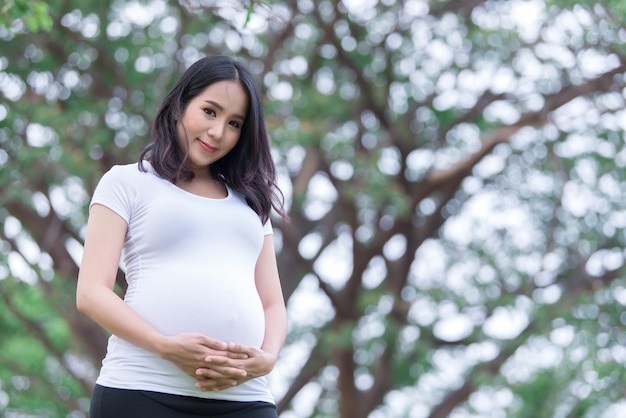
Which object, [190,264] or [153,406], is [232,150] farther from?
[153,406]

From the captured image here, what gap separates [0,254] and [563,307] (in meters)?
4.27

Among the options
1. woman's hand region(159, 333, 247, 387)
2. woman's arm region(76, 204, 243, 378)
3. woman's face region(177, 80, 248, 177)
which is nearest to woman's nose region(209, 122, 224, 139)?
woman's face region(177, 80, 248, 177)

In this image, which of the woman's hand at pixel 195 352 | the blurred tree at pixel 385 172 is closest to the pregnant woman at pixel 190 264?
the woman's hand at pixel 195 352

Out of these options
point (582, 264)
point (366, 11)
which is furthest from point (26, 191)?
point (582, 264)

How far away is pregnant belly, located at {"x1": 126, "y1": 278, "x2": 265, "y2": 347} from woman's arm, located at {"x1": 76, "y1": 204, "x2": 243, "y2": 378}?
0.17ft

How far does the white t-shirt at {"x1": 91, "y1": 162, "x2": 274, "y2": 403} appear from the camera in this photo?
2533mm

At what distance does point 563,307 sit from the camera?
9297 millimetres

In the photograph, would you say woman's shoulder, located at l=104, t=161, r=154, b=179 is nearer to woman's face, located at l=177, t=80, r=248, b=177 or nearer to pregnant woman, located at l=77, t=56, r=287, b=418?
pregnant woman, located at l=77, t=56, r=287, b=418

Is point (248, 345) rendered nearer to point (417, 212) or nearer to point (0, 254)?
point (0, 254)

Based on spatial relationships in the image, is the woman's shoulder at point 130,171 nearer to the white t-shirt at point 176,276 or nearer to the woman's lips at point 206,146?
the white t-shirt at point 176,276

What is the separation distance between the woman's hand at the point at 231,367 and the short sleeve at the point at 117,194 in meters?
0.37

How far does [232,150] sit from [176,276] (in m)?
0.39

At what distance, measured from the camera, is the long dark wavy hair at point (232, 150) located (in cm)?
271

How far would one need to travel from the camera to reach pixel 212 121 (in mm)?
2686
